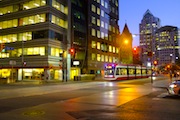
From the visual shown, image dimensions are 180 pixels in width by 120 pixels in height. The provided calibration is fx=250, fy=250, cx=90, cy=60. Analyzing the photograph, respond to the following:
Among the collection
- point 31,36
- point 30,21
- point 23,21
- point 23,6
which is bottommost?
point 31,36

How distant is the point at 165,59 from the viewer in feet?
495

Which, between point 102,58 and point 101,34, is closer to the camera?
point 102,58

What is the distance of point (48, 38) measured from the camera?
5353 cm

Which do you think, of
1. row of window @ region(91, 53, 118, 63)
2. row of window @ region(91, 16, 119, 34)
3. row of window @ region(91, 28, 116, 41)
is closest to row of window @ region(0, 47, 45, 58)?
row of window @ region(91, 53, 118, 63)

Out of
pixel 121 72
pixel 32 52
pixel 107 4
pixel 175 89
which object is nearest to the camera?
pixel 175 89

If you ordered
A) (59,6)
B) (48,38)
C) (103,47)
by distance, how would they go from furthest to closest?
(103,47), (59,6), (48,38)

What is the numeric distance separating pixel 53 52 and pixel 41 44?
321 cm

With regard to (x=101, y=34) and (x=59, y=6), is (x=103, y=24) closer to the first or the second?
(x=101, y=34)

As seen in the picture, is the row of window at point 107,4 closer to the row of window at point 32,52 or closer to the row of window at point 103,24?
the row of window at point 103,24

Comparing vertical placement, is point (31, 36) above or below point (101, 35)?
below

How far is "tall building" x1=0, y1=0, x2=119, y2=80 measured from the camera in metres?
54.2

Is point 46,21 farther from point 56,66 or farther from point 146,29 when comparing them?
point 146,29

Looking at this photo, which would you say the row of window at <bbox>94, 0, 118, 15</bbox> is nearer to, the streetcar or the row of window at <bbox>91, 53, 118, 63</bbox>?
the row of window at <bbox>91, 53, 118, 63</bbox>

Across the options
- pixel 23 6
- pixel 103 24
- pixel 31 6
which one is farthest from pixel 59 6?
pixel 103 24
